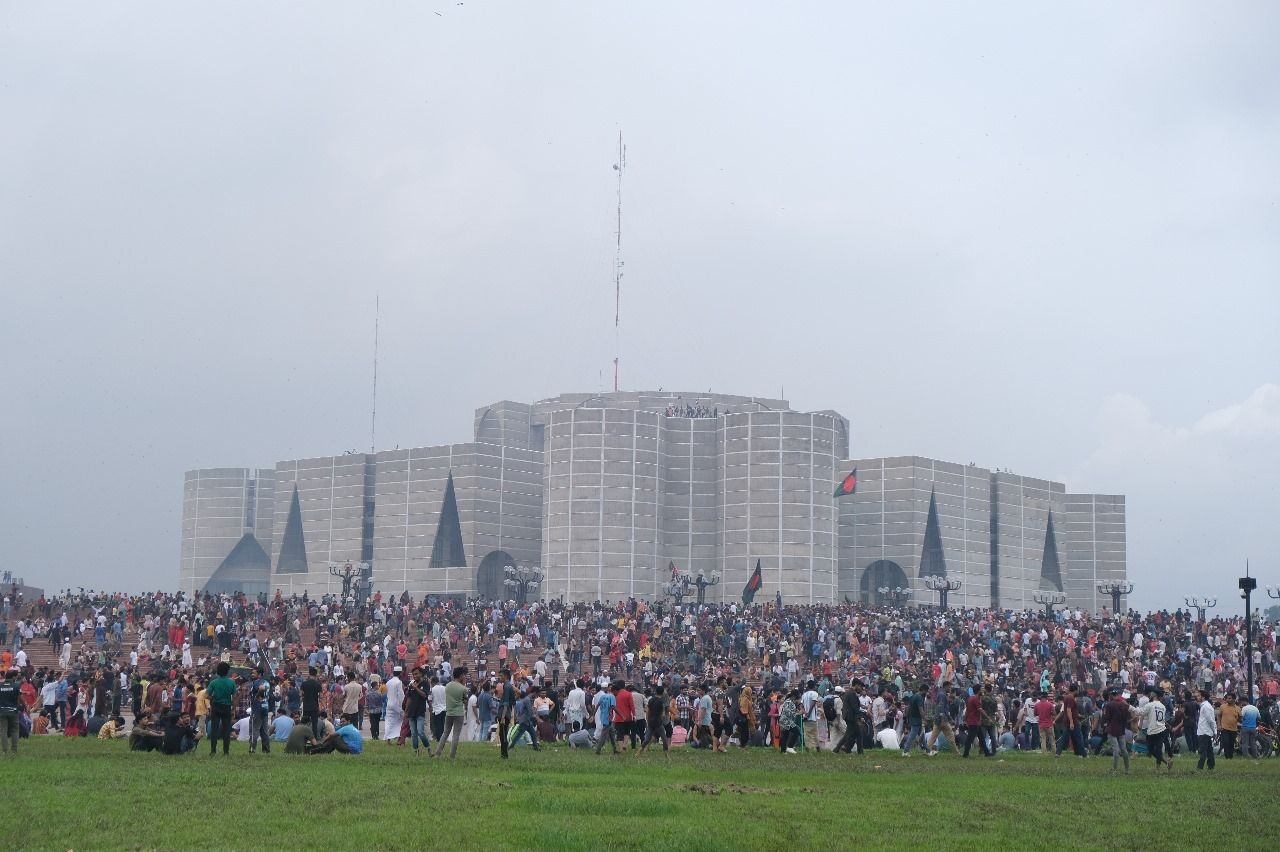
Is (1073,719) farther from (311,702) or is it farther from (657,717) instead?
(311,702)

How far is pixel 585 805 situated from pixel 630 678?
32398mm

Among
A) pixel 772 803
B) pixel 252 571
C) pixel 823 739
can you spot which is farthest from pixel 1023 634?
pixel 252 571

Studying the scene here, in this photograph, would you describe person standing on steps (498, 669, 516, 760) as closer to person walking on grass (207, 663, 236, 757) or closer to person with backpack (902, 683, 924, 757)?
person walking on grass (207, 663, 236, 757)

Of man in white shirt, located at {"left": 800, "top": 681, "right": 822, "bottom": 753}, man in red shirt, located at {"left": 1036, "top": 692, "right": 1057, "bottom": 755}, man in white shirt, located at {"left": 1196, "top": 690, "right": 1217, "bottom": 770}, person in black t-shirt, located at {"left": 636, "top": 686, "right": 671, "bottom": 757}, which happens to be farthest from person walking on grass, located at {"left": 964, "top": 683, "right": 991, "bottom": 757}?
person in black t-shirt, located at {"left": 636, "top": 686, "right": 671, "bottom": 757}

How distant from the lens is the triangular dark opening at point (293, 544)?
323 ft

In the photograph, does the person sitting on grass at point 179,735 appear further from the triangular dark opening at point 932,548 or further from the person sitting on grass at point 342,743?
the triangular dark opening at point 932,548

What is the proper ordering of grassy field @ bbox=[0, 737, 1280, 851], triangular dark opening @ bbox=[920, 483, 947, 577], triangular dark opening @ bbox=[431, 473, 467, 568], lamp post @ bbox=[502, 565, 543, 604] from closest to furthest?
grassy field @ bbox=[0, 737, 1280, 851], lamp post @ bbox=[502, 565, 543, 604], triangular dark opening @ bbox=[920, 483, 947, 577], triangular dark opening @ bbox=[431, 473, 467, 568]

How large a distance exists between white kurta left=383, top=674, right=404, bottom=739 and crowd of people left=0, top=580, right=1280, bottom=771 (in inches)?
1.5

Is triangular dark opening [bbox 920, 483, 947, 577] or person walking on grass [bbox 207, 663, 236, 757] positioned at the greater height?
triangular dark opening [bbox 920, 483, 947, 577]

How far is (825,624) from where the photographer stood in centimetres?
5816

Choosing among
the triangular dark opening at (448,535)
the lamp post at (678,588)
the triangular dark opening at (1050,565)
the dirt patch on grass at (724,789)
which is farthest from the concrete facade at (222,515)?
the dirt patch on grass at (724,789)

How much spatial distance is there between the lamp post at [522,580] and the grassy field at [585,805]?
56.0 metres

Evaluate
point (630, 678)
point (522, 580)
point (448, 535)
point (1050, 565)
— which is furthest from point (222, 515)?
point (630, 678)

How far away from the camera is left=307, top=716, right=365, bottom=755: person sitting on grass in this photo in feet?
74.7
